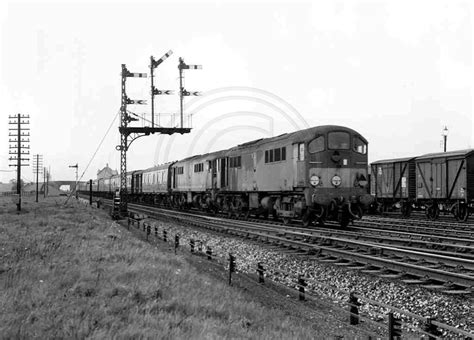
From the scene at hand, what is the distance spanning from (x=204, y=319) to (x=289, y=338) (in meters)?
1.42

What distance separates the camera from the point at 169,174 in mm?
44750

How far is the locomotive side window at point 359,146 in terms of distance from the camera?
2078 centimetres

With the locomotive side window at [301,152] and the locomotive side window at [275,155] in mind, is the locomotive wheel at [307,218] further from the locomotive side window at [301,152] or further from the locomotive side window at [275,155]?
the locomotive side window at [275,155]

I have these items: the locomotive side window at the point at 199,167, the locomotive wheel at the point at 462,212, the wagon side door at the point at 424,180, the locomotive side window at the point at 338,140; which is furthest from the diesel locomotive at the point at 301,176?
the wagon side door at the point at 424,180

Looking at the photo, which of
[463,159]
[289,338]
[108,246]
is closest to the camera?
[289,338]

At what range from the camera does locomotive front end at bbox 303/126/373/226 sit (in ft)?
64.3

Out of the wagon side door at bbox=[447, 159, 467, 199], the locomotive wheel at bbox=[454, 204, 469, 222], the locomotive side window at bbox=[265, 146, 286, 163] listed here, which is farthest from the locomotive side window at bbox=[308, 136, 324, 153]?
the locomotive wheel at bbox=[454, 204, 469, 222]

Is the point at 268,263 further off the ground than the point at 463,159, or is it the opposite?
the point at 463,159

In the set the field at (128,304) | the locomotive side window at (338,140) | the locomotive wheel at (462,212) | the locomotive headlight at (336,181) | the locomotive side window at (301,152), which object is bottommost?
the field at (128,304)

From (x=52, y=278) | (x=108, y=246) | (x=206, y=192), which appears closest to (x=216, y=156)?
(x=206, y=192)

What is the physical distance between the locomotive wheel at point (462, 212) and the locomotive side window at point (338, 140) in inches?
402

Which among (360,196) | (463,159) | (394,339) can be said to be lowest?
(394,339)

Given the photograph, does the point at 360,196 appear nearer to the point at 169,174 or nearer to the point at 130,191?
the point at 169,174

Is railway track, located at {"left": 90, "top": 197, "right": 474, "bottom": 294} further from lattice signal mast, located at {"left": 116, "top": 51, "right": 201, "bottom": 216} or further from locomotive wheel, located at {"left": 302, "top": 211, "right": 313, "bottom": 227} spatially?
lattice signal mast, located at {"left": 116, "top": 51, "right": 201, "bottom": 216}
